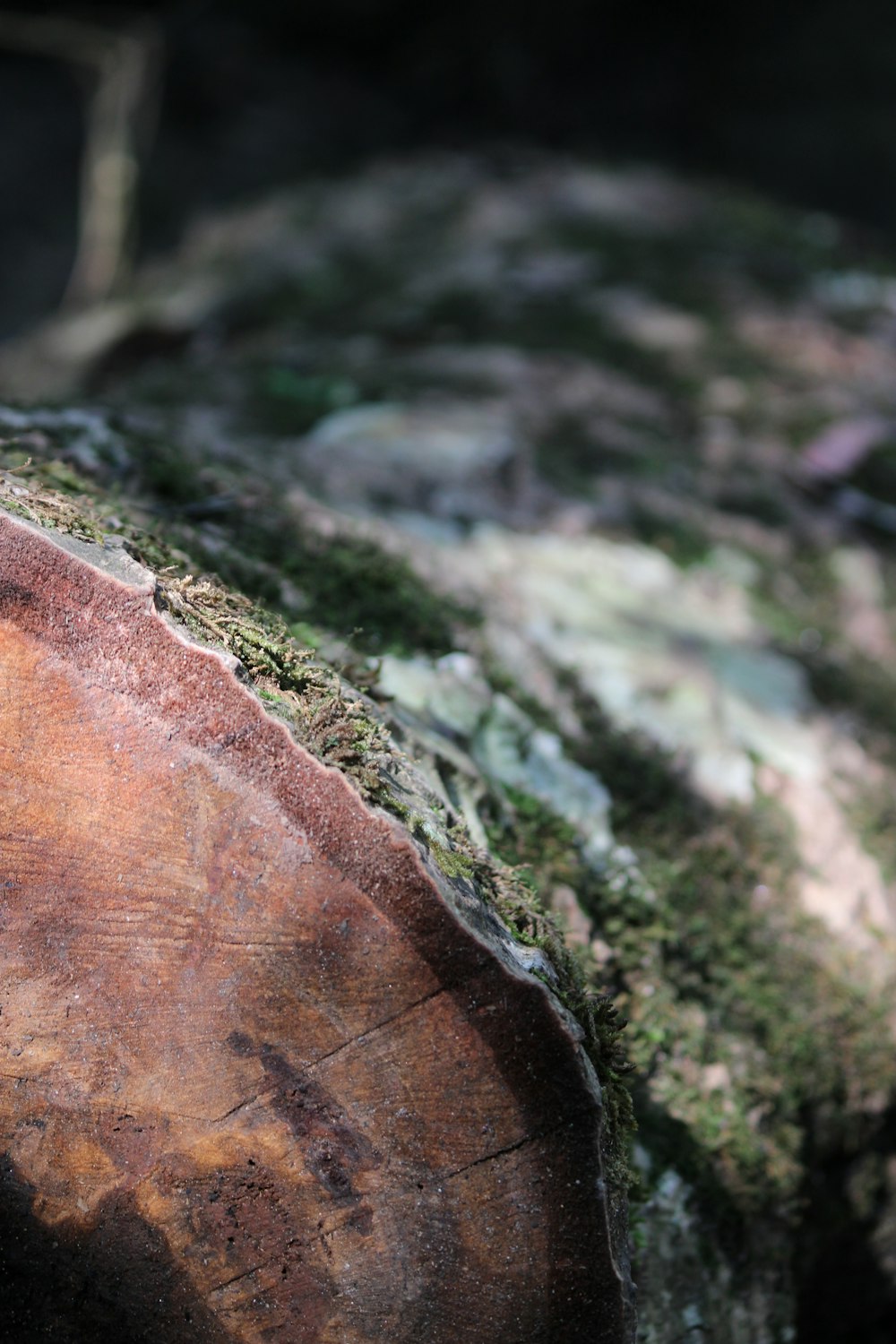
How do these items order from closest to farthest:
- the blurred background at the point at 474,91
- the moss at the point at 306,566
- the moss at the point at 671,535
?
the moss at the point at 306,566
the moss at the point at 671,535
the blurred background at the point at 474,91

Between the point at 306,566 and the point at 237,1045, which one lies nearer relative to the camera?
the point at 237,1045

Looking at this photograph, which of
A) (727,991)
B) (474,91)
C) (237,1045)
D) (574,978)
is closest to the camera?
(237,1045)

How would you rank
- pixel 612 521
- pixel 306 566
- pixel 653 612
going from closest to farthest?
1. pixel 306 566
2. pixel 653 612
3. pixel 612 521

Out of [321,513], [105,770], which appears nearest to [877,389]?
[321,513]

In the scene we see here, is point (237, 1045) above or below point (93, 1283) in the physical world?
above

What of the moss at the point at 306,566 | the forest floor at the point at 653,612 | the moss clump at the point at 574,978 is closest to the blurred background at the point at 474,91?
the forest floor at the point at 653,612

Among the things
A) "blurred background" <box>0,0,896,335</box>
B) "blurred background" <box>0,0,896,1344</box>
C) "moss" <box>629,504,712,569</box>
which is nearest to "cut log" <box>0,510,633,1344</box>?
"blurred background" <box>0,0,896,1344</box>

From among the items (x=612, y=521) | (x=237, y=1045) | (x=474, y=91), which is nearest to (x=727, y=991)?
(x=237, y=1045)

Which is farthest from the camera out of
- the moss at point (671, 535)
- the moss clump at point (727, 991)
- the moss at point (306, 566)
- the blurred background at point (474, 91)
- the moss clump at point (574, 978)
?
the blurred background at point (474, 91)

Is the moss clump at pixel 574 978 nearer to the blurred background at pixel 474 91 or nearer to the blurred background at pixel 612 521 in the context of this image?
the blurred background at pixel 612 521

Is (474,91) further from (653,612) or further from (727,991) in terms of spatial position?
(727,991)
